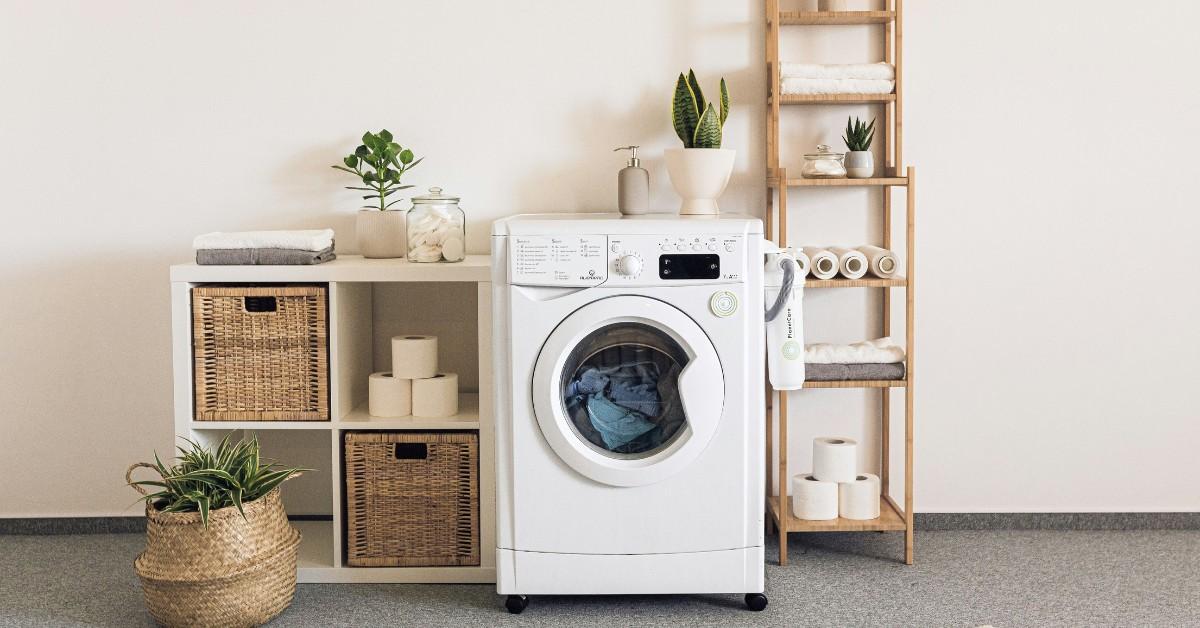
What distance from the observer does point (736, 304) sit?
230cm

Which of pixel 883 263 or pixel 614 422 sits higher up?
pixel 883 263

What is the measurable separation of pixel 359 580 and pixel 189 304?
2.52 ft

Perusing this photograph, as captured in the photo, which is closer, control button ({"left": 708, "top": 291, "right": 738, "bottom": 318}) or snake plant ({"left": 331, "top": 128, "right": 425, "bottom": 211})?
control button ({"left": 708, "top": 291, "right": 738, "bottom": 318})

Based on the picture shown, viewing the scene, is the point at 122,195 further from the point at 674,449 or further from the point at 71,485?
the point at 674,449

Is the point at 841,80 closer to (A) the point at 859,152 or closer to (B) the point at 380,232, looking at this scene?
(A) the point at 859,152

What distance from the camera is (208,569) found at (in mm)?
2203

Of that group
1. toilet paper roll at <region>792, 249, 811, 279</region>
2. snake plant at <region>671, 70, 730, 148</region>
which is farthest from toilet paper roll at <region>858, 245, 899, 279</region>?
snake plant at <region>671, 70, 730, 148</region>

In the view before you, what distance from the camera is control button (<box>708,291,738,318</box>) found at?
90.2 inches

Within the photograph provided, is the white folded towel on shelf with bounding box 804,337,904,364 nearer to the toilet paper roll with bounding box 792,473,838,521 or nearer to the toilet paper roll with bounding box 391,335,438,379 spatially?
the toilet paper roll with bounding box 792,473,838,521

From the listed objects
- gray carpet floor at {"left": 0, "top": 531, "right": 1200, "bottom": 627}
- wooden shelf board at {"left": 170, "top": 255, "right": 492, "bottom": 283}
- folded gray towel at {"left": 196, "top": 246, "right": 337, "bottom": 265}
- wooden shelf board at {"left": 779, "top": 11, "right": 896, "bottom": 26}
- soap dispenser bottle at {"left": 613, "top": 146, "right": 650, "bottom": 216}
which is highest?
wooden shelf board at {"left": 779, "top": 11, "right": 896, "bottom": 26}

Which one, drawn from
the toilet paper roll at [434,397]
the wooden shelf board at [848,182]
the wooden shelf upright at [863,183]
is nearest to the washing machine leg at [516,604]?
the toilet paper roll at [434,397]

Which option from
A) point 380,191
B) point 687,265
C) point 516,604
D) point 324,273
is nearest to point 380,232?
point 380,191

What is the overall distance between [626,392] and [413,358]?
0.58 m

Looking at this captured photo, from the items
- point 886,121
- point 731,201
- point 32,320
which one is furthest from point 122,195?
point 886,121
